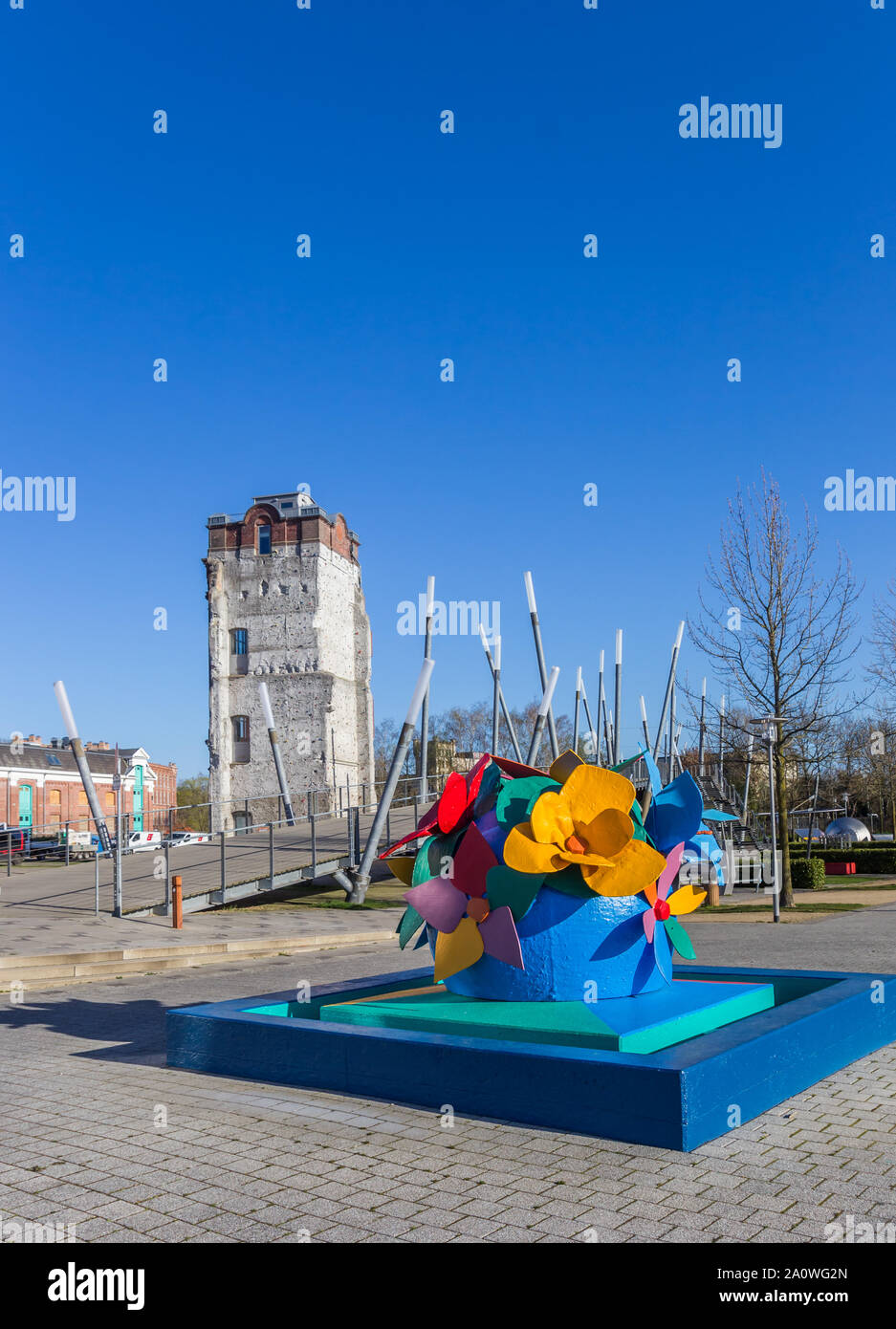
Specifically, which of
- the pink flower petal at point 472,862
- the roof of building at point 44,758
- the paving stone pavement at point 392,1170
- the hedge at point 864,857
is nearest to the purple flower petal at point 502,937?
the pink flower petal at point 472,862

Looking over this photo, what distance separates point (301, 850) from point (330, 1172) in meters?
21.1

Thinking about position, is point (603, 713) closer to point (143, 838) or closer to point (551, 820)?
point (143, 838)

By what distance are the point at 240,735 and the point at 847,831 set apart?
28372mm

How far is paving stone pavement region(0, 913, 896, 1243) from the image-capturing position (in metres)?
4.14

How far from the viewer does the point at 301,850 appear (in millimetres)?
25703

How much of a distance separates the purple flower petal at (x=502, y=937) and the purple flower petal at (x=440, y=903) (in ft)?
0.73

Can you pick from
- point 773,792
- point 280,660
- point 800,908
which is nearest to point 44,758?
point 280,660

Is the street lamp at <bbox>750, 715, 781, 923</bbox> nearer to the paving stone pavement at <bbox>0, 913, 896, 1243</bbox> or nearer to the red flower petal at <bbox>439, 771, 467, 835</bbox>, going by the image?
the paving stone pavement at <bbox>0, 913, 896, 1243</bbox>

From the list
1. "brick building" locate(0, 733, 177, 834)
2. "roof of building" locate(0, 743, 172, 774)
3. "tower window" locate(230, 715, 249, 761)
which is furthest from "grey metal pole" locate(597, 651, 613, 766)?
"roof of building" locate(0, 743, 172, 774)

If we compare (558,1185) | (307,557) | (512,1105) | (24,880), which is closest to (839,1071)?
(512,1105)

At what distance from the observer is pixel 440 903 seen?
684 cm

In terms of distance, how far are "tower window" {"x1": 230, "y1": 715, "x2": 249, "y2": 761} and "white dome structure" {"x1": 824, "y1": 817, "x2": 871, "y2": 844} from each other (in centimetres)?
2750
